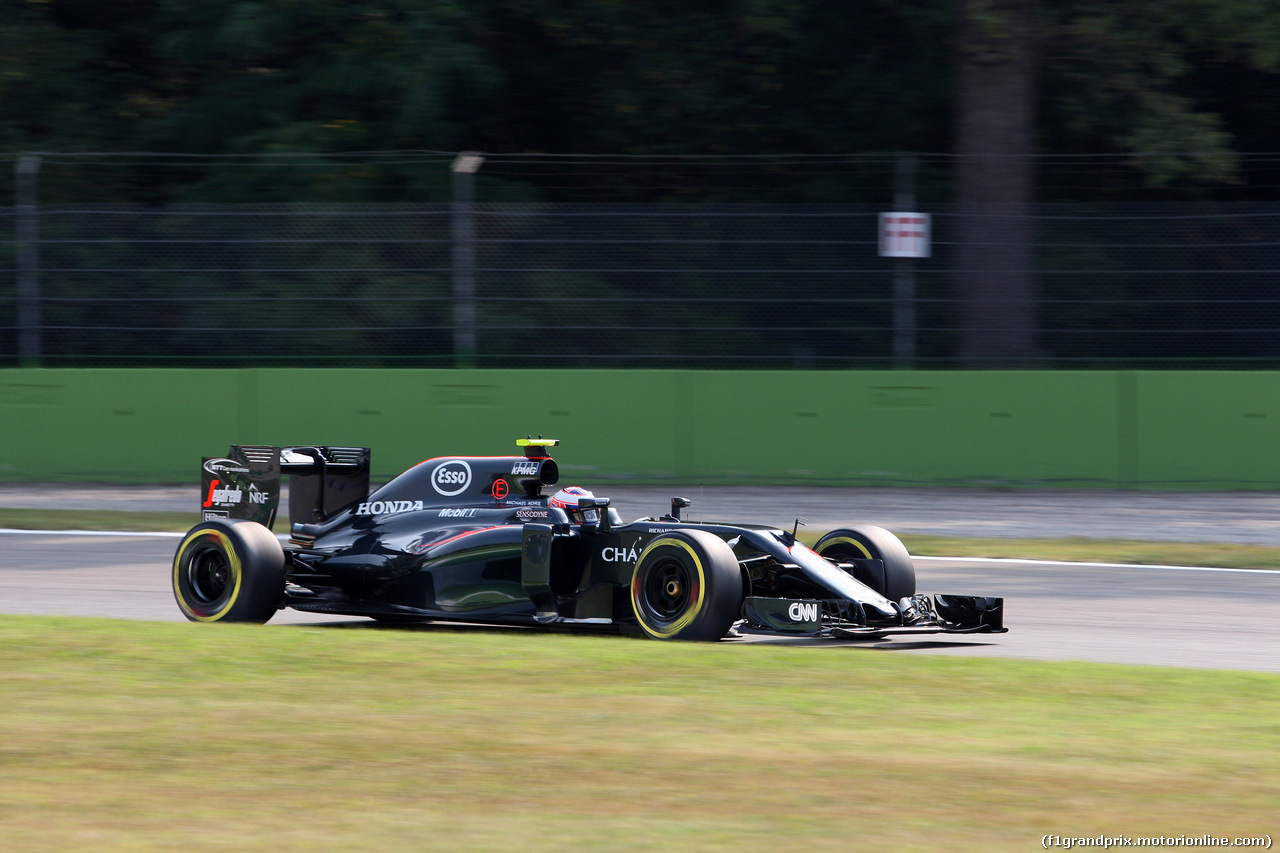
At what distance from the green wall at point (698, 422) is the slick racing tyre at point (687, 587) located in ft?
29.1

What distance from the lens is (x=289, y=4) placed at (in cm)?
2161

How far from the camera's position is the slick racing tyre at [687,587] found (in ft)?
25.7

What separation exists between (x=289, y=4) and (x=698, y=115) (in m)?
5.32

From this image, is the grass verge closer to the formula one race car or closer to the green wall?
the formula one race car

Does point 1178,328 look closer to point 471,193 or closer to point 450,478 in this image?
point 471,193

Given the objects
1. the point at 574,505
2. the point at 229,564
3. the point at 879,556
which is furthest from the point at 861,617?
the point at 229,564

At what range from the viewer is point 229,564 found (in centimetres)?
886

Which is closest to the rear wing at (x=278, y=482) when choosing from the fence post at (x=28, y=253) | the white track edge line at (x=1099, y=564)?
the white track edge line at (x=1099, y=564)

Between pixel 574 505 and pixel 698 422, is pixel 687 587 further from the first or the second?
pixel 698 422

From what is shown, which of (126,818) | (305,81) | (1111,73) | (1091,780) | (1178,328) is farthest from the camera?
(305,81)

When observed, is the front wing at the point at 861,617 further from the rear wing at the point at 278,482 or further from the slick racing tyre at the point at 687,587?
the rear wing at the point at 278,482

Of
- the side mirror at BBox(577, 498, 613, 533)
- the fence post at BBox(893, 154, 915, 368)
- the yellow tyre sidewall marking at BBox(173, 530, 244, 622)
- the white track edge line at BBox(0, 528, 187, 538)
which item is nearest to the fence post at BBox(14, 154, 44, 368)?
the white track edge line at BBox(0, 528, 187, 538)

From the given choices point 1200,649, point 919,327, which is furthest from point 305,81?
point 1200,649

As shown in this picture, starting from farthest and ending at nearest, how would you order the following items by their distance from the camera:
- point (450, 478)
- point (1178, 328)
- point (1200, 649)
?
1. point (1178, 328)
2. point (450, 478)
3. point (1200, 649)
